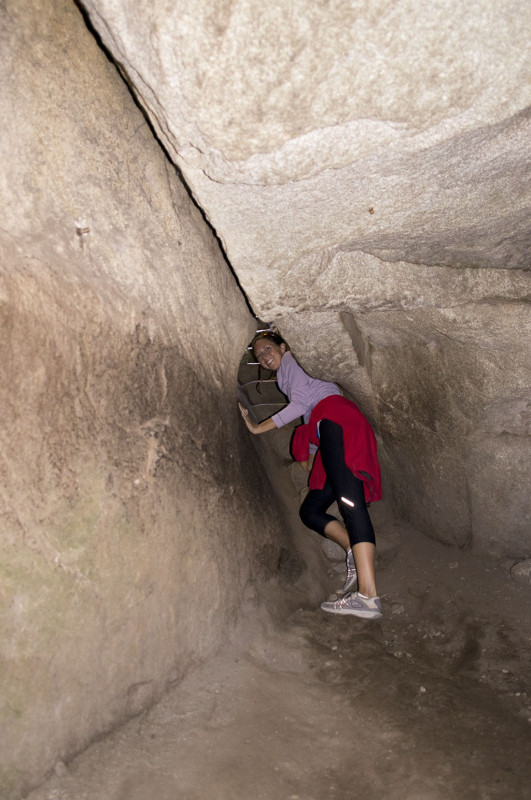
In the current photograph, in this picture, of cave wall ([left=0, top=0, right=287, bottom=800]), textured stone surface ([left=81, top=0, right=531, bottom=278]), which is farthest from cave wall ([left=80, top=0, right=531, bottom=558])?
cave wall ([left=0, top=0, right=287, bottom=800])

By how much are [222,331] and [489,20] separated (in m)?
1.68

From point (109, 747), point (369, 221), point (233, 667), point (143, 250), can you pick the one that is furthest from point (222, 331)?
point (109, 747)

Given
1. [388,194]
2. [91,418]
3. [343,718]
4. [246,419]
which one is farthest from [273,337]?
[343,718]

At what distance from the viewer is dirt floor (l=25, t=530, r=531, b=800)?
188 centimetres

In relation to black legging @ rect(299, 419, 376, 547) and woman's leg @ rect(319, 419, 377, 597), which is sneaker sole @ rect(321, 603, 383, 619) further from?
black legging @ rect(299, 419, 376, 547)

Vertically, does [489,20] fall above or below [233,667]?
above

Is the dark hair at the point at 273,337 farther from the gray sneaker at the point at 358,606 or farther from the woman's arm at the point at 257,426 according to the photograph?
the gray sneaker at the point at 358,606

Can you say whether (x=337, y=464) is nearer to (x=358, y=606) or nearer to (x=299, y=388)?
(x=299, y=388)

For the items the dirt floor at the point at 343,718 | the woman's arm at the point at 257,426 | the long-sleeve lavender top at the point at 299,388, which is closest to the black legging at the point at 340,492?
the long-sleeve lavender top at the point at 299,388

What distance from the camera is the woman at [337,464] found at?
10.2ft

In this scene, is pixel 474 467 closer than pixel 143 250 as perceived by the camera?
No

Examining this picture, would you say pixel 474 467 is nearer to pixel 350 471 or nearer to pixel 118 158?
pixel 350 471

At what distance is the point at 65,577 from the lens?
1883 mm

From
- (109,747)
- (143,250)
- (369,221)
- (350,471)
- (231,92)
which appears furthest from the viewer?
(350,471)
